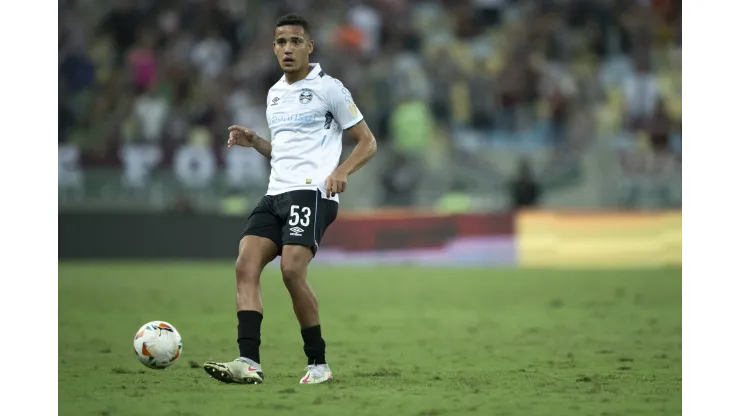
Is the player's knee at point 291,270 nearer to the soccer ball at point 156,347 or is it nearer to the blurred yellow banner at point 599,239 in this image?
the soccer ball at point 156,347

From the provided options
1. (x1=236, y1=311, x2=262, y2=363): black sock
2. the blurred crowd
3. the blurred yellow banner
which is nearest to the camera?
(x1=236, y1=311, x2=262, y2=363): black sock

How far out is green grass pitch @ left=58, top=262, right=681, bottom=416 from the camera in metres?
7.71

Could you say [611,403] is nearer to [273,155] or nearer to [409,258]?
[273,155]

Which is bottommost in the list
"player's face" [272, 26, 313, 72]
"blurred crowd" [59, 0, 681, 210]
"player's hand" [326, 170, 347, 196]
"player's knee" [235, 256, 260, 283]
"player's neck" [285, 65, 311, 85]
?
"player's knee" [235, 256, 260, 283]

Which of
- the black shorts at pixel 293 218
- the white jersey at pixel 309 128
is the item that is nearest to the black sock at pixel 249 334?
the black shorts at pixel 293 218

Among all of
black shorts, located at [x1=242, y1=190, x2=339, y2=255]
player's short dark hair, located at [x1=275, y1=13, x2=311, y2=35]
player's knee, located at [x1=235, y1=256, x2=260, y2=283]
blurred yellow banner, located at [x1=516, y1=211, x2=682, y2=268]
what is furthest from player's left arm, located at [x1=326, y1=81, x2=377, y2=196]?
Answer: blurred yellow banner, located at [x1=516, y1=211, x2=682, y2=268]

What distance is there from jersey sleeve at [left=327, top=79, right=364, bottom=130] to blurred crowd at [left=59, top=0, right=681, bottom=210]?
12.3 metres

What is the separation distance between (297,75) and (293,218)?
41.3 inches

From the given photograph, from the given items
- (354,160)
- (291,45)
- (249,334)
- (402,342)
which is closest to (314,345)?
(249,334)

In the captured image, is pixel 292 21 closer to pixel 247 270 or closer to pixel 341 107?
pixel 341 107

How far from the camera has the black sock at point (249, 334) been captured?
329 inches

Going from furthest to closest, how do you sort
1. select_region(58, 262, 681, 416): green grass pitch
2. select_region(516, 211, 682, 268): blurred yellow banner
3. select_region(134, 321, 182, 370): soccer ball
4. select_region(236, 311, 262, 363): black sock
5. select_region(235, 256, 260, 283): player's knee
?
1. select_region(516, 211, 682, 268): blurred yellow banner
2. select_region(134, 321, 182, 370): soccer ball
3. select_region(235, 256, 260, 283): player's knee
4. select_region(236, 311, 262, 363): black sock
5. select_region(58, 262, 681, 416): green grass pitch

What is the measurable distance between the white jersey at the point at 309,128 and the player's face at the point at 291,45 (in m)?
0.19

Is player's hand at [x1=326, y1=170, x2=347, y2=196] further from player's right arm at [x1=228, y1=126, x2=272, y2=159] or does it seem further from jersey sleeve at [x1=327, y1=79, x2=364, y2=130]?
player's right arm at [x1=228, y1=126, x2=272, y2=159]
